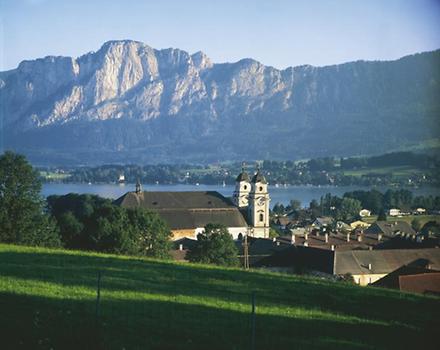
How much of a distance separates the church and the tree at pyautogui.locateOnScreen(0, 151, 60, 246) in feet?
103

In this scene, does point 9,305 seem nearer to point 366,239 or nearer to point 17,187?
point 17,187

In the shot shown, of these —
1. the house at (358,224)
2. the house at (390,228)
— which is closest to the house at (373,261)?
the house at (390,228)

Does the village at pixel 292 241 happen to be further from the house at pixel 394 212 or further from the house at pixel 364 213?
the house at pixel 364 213

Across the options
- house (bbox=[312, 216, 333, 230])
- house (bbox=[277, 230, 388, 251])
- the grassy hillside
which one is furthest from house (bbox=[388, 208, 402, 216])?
the grassy hillside

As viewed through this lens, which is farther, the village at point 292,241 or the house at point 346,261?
the house at point 346,261

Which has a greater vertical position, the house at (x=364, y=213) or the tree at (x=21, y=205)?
the tree at (x=21, y=205)

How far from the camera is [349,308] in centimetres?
1322

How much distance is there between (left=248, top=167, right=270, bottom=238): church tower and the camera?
215ft

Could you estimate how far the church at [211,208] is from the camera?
6256 centimetres

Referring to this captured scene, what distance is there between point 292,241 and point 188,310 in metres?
46.4

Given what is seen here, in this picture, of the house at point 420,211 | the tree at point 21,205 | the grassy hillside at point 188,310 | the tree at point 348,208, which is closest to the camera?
the grassy hillside at point 188,310

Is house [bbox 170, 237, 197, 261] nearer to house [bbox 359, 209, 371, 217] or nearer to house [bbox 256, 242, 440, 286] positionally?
house [bbox 256, 242, 440, 286]

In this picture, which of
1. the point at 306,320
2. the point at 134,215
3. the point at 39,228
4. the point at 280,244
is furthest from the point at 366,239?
the point at 306,320

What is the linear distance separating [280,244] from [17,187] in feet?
88.9
